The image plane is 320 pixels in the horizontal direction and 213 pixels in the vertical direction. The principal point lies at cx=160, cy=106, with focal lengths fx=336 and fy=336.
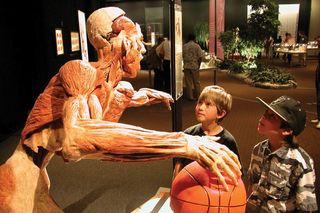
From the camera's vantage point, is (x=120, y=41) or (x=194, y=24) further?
(x=194, y=24)

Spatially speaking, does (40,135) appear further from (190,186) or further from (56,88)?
(190,186)

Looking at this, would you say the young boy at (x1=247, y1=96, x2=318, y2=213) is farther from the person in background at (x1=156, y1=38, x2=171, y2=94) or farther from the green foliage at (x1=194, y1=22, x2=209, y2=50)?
the green foliage at (x1=194, y1=22, x2=209, y2=50)

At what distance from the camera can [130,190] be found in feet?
11.5

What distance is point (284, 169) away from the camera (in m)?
1.72

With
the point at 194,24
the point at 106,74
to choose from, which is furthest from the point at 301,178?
the point at 194,24

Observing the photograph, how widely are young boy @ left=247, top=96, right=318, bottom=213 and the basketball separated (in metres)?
0.47

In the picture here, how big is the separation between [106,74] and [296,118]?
3.49 ft

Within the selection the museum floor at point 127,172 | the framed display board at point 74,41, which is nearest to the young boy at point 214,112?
the museum floor at point 127,172

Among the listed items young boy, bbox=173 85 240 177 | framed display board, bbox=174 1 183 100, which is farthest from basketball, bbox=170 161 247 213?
framed display board, bbox=174 1 183 100

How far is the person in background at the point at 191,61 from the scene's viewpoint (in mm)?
6898

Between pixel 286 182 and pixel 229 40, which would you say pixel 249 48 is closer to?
pixel 229 40

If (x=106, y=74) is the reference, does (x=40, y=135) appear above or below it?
below

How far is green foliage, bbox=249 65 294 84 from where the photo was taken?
845 cm

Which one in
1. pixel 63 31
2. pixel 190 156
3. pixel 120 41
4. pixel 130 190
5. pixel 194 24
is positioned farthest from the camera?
pixel 194 24
